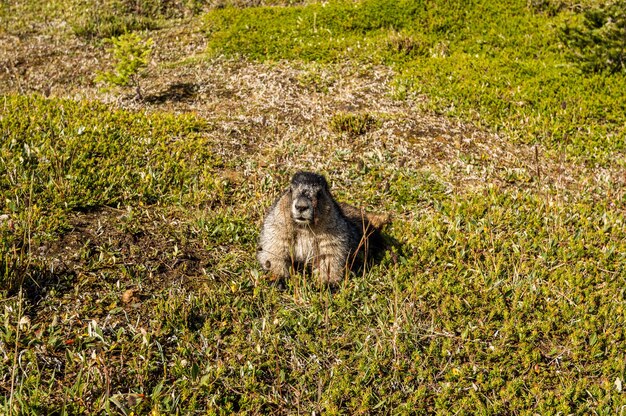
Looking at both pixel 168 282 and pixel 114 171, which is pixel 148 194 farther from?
pixel 168 282

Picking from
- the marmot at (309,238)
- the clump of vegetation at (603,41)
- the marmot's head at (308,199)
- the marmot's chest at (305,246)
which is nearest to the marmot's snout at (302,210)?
the marmot's head at (308,199)

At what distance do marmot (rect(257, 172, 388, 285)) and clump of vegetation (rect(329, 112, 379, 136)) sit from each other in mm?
4333

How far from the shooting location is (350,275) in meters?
7.69

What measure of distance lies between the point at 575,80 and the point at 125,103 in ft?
35.3

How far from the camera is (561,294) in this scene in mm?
7281

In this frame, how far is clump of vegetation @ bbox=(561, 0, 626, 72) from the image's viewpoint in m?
12.5

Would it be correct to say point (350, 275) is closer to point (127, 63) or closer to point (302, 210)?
point (302, 210)

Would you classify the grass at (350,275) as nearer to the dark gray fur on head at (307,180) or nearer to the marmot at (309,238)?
the marmot at (309,238)

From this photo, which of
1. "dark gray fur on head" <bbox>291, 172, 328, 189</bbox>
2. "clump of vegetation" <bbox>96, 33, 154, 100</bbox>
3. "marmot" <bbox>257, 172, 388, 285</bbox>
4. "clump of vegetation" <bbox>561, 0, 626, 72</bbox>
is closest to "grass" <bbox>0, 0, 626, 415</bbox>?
"marmot" <bbox>257, 172, 388, 285</bbox>

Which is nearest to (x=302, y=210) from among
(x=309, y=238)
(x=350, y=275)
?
(x=309, y=238)

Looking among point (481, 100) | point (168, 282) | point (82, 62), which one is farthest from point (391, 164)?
point (82, 62)

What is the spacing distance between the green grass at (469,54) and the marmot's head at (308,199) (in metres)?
6.25

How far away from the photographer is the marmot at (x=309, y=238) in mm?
Result: 7098

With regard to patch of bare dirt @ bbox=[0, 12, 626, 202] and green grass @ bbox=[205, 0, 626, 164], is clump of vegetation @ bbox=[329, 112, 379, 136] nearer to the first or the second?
patch of bare dirt @ bbox=[0, 12, 626, 202]
